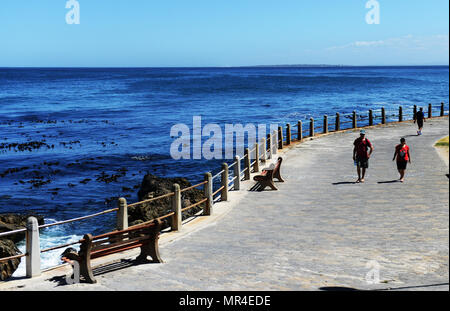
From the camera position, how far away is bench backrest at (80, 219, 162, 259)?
8.66 metres

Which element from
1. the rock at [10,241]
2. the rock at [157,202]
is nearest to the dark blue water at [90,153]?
the rock at [10,241]

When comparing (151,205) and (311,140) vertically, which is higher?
(311,140)

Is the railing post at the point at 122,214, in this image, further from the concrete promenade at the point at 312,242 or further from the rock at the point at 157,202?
the rock at the point at 157,202

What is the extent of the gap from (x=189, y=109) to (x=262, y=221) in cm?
6237

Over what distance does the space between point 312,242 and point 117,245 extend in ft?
13.7

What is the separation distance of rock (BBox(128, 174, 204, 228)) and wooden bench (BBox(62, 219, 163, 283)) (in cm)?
806

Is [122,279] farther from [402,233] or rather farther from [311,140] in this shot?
[311,140]

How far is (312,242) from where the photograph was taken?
36.6 feet

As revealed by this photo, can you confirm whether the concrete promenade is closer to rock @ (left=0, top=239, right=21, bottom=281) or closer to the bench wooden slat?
the bench wooden slat

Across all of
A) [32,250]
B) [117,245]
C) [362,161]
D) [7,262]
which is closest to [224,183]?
[362,161]

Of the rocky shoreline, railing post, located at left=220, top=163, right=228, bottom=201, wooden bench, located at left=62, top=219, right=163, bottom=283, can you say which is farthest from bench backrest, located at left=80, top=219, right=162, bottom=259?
the rocky shoreline

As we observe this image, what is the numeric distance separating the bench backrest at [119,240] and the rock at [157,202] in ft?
26.7

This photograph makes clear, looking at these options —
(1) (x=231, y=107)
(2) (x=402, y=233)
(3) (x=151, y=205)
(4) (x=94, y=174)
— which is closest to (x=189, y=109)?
(1) (x=231, y=107)
